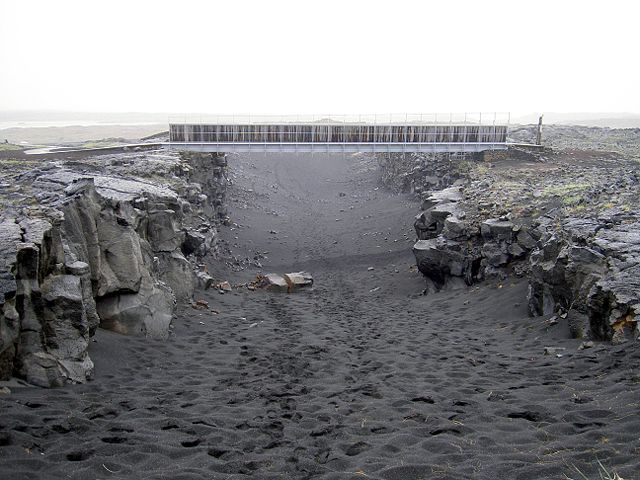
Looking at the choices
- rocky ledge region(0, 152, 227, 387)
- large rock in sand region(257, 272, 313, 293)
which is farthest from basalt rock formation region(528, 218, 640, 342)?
rocky ledge region(0, 152, 227, 387)

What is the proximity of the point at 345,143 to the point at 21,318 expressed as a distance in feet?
86.7

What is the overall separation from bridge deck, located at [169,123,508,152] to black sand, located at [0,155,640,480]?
16.9 m

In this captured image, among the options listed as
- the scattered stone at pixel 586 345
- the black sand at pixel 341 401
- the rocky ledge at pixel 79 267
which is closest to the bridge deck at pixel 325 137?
the rocky ledge at pixel 79 267

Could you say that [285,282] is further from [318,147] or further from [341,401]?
[318,147]

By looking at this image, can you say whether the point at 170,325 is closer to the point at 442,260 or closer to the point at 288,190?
the point at 442,260

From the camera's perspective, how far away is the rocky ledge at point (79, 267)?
8.98 metres

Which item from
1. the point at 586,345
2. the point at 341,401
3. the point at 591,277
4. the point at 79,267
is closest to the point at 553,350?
the point at 586,345

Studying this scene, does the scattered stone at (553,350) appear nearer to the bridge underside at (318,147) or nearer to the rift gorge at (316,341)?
the rift gorge at (316,341)

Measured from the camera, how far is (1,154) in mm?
30344

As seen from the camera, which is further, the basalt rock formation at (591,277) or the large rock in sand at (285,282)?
the large rock in sand at (285,282)

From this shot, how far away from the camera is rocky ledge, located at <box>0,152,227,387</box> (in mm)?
8977

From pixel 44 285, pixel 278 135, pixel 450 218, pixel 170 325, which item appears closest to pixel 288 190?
pixel 278 135

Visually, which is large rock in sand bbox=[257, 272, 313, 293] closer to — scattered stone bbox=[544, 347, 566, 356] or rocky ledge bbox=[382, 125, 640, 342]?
rocky ledge bbox=[382, 125, 640, 342]

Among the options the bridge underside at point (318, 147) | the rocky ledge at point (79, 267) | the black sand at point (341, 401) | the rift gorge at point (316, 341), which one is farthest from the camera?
the bridge underside at point (318, 147)
